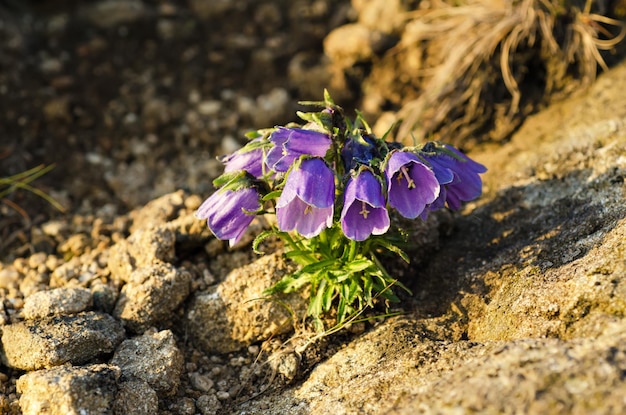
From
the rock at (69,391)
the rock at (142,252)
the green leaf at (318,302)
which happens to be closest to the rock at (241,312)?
the green leaf at (318,302)

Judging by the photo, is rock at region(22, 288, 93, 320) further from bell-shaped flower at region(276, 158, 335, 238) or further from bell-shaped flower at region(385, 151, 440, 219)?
bell-shaped flower at region(385, 151, 440, 219)

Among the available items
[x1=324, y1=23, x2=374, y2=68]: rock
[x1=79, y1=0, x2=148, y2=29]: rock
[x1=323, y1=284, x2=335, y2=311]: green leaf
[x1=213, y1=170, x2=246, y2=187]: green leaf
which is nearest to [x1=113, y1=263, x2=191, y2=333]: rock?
[x1=213, y1=170, x2=246, y2=187]: green leaf

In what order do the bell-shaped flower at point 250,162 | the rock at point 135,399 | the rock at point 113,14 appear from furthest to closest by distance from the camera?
1. the rock at point 113,14
2. the bell-shaped flower at point 250,162
3. the rock at point 135,399

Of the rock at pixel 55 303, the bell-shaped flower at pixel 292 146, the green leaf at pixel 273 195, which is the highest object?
the bell-shaped flower at pixel 292 146

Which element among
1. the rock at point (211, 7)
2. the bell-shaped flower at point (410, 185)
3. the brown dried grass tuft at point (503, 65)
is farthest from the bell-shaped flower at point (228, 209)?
the rock at point (211, 7)

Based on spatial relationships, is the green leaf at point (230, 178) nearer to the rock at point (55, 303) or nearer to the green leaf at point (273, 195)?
the green leaf at point (273, 195)

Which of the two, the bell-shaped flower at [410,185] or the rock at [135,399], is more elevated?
the bell-shaped flower at [410,185]

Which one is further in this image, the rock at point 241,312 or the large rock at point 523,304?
the rock at point 241,312

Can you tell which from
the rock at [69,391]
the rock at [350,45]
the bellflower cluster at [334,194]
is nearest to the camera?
the rock at [69,391]
